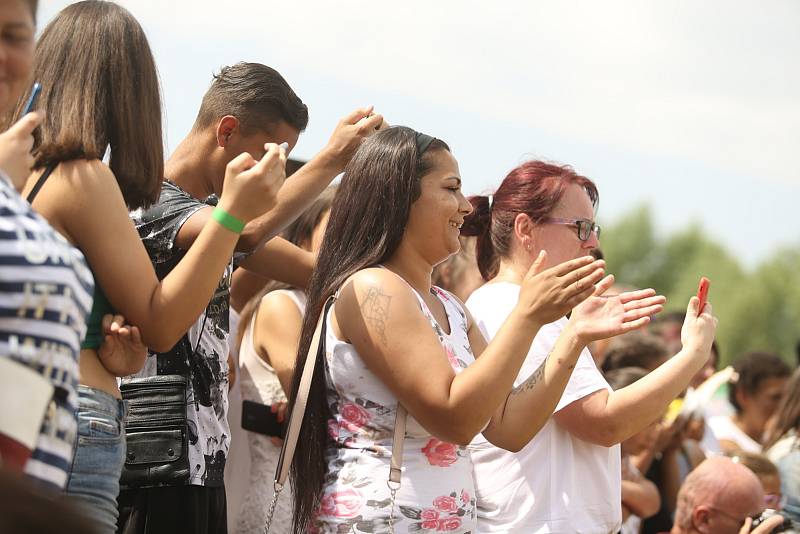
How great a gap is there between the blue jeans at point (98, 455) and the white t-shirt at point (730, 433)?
590 centimetres

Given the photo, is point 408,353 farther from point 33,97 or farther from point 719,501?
point 719,501

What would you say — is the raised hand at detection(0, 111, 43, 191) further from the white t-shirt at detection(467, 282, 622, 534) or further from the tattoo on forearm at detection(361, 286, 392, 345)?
the white t-shirt at detection(467, 282, 622, 534)

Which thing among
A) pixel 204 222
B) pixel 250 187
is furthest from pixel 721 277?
pixel 250 187

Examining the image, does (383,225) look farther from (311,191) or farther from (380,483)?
(380,483)

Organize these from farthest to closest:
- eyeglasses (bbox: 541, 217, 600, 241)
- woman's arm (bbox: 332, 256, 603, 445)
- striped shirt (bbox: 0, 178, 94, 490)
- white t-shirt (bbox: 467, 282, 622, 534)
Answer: eyeglasses (bbox: 541, 217, 600, 241) → white t-shirt (bbox: 467, 282, 622, 534) → woman's arm (bbox: 332, 256, 603, 445) → striped shirt (bbox: 0, 178, 94, 490)

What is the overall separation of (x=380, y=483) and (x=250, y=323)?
1925mm

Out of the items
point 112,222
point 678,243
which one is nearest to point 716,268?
point 678,243

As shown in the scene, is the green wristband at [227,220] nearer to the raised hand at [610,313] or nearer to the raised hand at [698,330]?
the raised hand at [610,313]

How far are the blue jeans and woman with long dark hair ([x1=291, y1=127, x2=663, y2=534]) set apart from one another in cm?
74

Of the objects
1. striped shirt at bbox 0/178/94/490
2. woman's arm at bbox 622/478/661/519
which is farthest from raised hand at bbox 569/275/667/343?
woman's arm at bbox 622/478/661/519

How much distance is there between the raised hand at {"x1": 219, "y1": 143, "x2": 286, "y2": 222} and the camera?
2743mm

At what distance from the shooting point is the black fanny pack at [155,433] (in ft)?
10.5

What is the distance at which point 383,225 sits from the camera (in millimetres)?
3467

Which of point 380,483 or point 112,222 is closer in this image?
point 112,222
